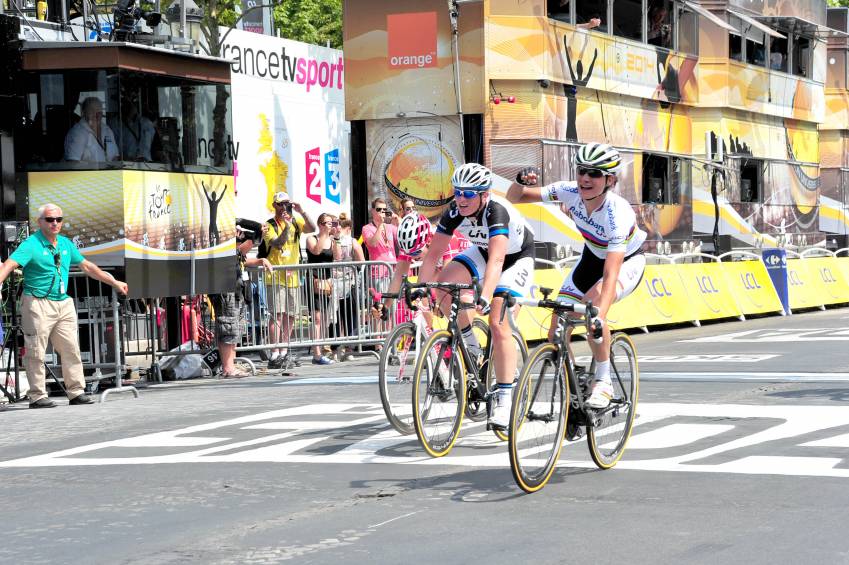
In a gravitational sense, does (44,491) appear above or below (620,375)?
below

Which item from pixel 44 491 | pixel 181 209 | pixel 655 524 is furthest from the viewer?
pixel 181 209

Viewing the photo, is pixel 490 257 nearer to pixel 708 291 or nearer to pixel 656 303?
pixel 656 303

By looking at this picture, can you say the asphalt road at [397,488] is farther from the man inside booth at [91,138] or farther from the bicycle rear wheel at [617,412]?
the man inside booth at [91,138]

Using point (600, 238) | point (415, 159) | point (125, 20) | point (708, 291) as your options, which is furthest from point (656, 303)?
point (600, 238)

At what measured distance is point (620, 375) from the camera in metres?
8.59

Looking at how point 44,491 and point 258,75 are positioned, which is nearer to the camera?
point 44,491

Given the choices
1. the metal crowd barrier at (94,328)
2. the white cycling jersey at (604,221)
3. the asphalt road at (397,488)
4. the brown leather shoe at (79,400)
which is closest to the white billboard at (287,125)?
the metal crowd barrier at (94,328)

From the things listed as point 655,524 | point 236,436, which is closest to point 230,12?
point 236,436

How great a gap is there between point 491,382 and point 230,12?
28737 millimetres

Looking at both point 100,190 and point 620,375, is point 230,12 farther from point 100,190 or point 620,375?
point 620,375

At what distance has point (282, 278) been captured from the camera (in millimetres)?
16703

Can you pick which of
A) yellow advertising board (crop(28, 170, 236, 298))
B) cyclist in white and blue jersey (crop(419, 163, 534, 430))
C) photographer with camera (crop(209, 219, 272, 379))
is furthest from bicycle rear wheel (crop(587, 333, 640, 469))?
photographer with camera (crop(209, 219, 272, 379))

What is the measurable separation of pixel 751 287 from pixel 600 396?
18.9 meters

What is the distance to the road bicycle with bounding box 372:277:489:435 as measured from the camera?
9.18 m
